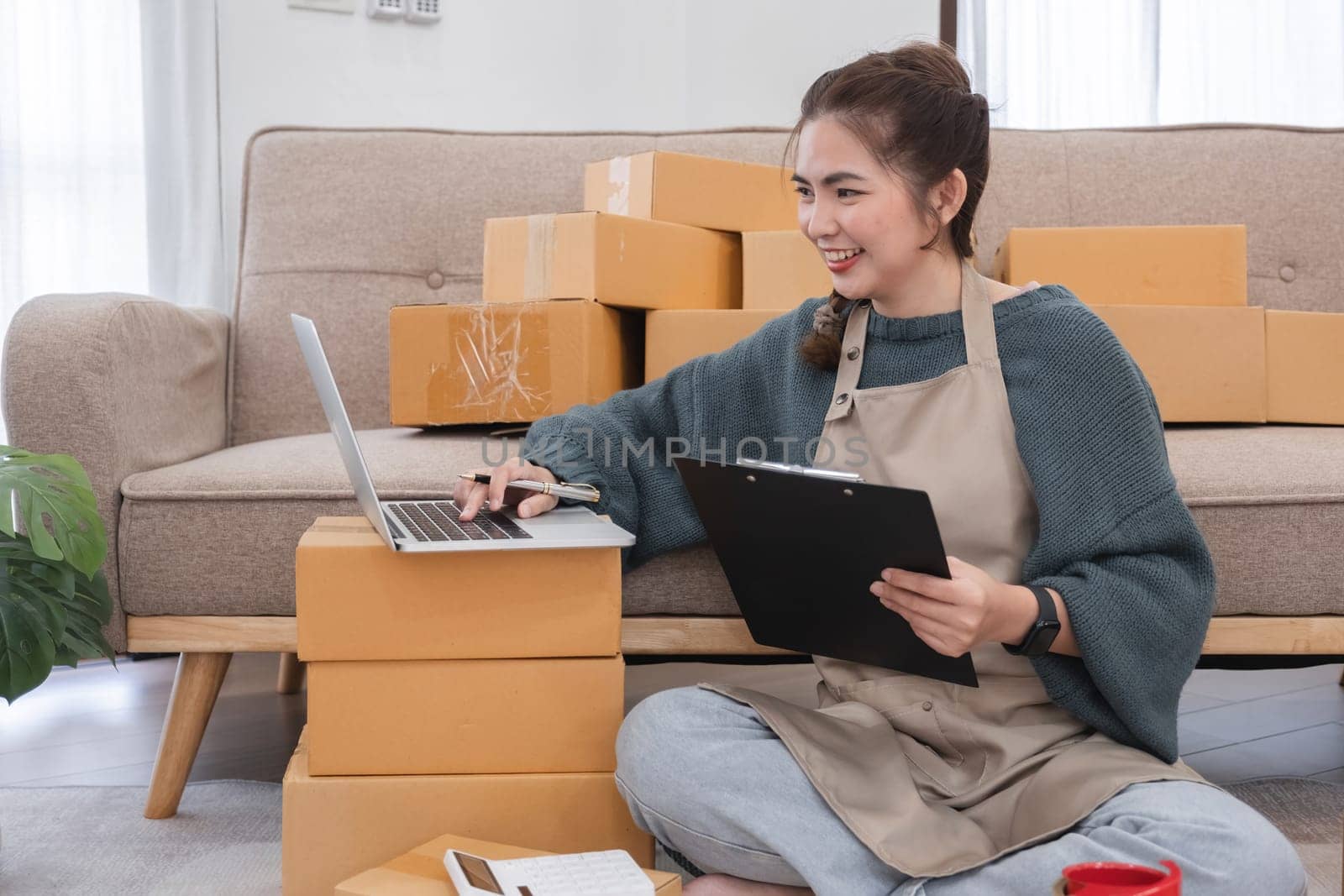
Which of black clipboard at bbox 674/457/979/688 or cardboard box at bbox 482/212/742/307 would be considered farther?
cardboard box at bbox 482/212/742/307

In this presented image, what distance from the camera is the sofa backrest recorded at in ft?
5.91

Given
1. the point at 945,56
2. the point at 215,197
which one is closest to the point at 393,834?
the point at 945,56

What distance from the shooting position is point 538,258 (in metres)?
1.49

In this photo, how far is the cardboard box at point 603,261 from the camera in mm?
1441

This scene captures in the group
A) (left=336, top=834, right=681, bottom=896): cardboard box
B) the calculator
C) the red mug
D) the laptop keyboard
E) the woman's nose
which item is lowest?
(left=336, top=834, right=681, bottom=896): cardboard box

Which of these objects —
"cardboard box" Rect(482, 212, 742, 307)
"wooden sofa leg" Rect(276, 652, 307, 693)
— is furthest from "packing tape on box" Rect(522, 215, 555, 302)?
→ "wooden sofa leg" Rect(276, 652, 307, 693)

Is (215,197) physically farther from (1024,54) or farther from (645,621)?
(1024,54)

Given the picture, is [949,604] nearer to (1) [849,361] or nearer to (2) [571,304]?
(1) [849,361]

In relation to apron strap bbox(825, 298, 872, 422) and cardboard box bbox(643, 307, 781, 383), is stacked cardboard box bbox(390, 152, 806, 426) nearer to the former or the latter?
cardboard box bbox(643, 307, 781, 383)

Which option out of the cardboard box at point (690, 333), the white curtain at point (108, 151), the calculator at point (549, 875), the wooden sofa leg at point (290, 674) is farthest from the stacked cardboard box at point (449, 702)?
the white curtain at point (108, 151)

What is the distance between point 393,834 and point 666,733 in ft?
0.87

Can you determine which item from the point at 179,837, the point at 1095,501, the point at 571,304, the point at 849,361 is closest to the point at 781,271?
the point at 571,304

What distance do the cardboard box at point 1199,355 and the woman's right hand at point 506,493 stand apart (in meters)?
0.75

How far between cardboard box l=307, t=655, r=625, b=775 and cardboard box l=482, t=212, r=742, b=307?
54 cm
